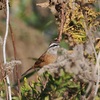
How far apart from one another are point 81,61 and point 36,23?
28.4ft

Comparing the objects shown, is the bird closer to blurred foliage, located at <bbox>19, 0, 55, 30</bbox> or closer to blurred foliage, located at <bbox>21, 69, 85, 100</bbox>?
blurred foliage, located at <bbox>21, 69, 85, 100</bbox>

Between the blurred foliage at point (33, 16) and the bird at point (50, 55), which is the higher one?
the bird at point (50, 55)

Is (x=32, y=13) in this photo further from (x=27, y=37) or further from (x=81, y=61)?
(x=81, y=61)

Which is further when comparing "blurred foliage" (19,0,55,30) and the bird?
"blurred foliage" (19,0,55,30)

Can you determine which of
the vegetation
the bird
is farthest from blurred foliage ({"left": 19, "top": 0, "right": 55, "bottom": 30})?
the vegetation

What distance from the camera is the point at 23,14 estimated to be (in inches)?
389

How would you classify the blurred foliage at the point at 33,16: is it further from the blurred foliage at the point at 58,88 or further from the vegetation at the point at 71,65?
the blurred foliage at the point at 58,88

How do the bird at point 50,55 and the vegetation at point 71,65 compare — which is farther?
the bird at point 50,55

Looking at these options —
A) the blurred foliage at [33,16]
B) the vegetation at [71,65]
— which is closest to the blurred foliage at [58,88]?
the vegetation at [71,65]

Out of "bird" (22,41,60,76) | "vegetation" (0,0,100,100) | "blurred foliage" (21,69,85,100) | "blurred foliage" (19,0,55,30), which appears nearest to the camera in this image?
"vegetation" (0,0,100,100)

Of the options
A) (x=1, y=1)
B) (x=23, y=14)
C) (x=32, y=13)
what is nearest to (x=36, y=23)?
(x=32, y=13)

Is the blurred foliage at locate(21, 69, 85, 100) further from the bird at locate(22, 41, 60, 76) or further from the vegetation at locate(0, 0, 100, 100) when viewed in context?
the bird at locate(22, 41, 60, 76)

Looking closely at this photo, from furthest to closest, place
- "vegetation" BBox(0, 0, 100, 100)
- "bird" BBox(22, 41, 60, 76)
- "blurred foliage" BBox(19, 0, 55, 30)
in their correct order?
"blurred foliage" BBox(19, 0, 55, 30) → "bird" BBox(22, 41, 60, 76) → "vegetation" BBox(0, 0, 100, 100)

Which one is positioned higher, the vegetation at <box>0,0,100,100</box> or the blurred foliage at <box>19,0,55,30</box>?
the vegetation at <box>0,0,100,100</box>
